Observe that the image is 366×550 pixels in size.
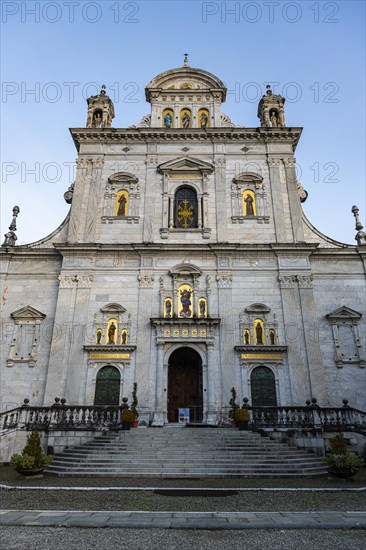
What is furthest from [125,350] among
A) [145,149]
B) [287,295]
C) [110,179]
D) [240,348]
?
[145,149]

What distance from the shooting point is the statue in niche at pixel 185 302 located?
72.6ft

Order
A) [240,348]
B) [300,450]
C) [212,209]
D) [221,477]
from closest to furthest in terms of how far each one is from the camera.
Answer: [221,477]
[300,450]
[240,348]
[212,209]

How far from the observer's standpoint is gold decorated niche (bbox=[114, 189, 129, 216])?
2545cm

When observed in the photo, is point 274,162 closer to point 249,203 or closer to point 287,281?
point 249,203

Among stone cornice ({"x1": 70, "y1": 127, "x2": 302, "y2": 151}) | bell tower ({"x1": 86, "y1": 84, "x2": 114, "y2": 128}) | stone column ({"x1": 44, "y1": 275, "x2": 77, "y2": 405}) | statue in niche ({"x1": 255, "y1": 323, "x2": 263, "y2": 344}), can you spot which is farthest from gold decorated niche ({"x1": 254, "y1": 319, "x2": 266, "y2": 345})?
bell tower ({"x1": 86, "y1": 84, "x2": 114, "y2": 128})

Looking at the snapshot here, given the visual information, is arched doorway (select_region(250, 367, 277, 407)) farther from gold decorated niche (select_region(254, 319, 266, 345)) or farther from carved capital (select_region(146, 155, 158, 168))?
carved capital (select_region(146, 155, 158, 168))

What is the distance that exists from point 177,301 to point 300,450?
10.4m

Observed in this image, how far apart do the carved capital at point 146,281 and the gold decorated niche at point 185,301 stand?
173 cm

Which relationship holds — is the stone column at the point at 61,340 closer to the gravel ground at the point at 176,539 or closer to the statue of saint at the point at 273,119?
the gravel ground at the point at 176,539

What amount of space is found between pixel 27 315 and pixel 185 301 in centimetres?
920

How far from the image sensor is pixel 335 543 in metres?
5.46

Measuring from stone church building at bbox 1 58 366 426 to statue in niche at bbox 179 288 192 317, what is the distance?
0.25 ft

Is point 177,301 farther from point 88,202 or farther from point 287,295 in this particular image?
point 88,202

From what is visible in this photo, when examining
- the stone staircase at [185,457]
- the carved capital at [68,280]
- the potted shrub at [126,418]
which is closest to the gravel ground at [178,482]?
the stone staircase at [185,457]
